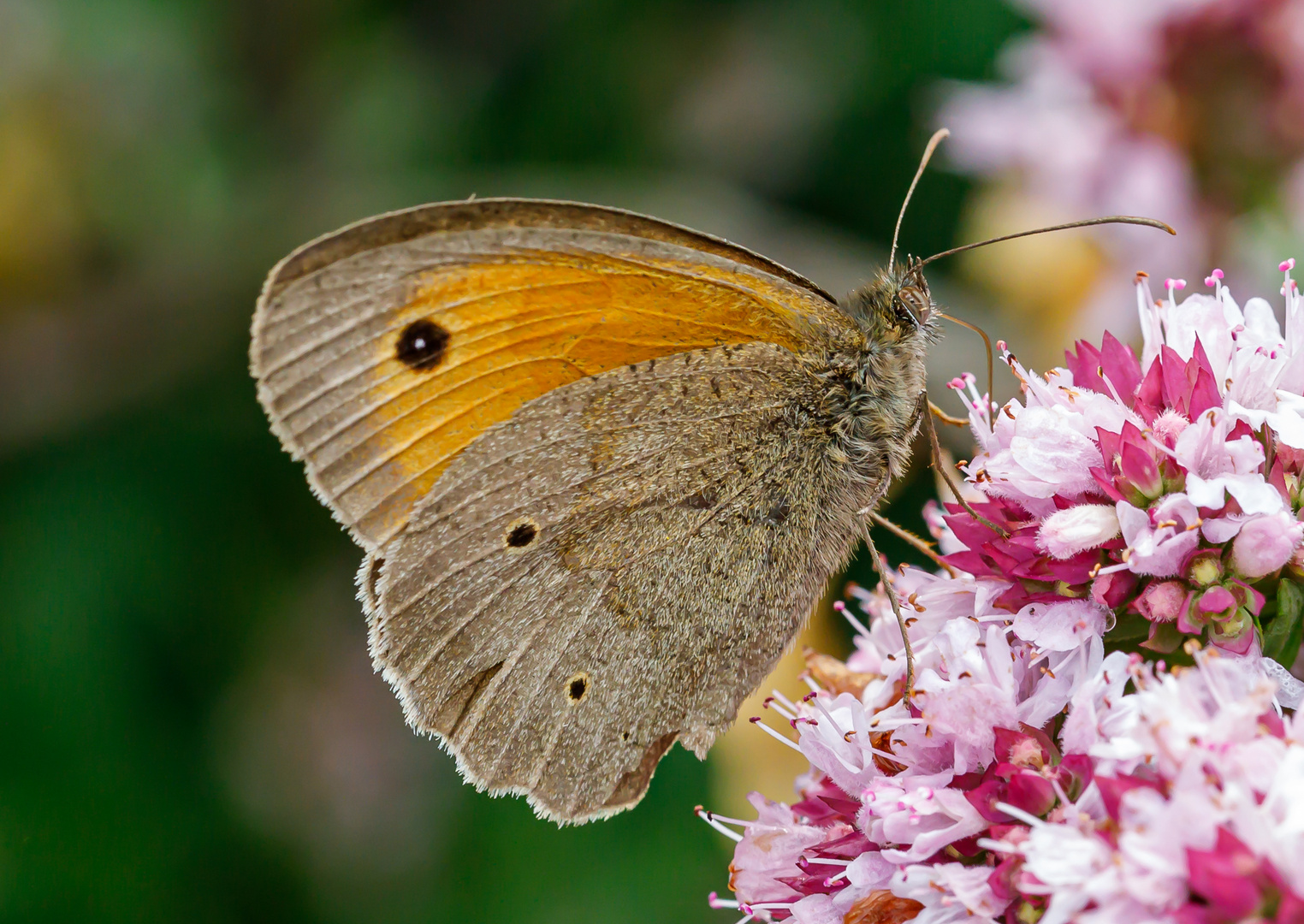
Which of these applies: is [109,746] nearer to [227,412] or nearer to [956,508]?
[227,412]

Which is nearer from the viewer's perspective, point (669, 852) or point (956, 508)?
point (956, 508)

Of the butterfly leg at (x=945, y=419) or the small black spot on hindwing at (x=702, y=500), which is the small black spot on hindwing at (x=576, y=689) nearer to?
the small black spot on hindwing at (x=702, y=500)

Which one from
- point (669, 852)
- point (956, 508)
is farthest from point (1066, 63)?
point (669, 852)

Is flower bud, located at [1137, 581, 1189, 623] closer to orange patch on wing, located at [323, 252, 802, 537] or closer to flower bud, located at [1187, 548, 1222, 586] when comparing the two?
flower bud, located at [1187, 548, 1222, 586]

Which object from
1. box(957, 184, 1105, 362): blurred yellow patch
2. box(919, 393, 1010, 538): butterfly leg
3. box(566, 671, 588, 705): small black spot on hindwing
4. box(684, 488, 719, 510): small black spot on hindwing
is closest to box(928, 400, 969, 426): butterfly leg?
box(919, 393, 1010, 538): butterfly leg

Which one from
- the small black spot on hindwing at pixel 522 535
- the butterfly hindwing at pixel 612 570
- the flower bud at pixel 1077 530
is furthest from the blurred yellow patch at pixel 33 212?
the flower bud at pixel 1077 530

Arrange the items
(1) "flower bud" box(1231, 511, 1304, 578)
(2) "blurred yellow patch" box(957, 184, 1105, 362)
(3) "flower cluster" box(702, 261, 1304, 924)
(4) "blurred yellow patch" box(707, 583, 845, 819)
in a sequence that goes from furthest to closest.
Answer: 1. (2) "blurred yellow patch" box(957, 184, 1105, 362)
2. (4) "blurred yellow patch" box(707, 583, 845, 819)
3. (1) "flower bud" box(1231, 511, 1304, 578)
4. (3) "flower cluster" box(702, 261, 1304, 924)

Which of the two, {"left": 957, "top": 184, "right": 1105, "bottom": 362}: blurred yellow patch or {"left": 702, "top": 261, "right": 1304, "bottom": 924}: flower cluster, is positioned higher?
{"left": 702, "top": 261, "right": 1304, "bottom": 924}: flower cluster
